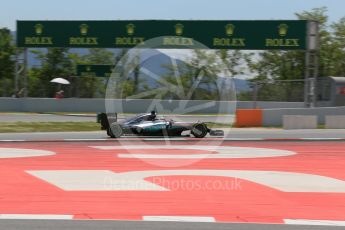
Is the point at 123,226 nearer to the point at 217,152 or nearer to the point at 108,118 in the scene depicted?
the point at 217,152

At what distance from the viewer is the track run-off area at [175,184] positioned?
764 centimetres

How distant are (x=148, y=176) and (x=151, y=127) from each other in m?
7.59

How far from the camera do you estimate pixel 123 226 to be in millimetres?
6727

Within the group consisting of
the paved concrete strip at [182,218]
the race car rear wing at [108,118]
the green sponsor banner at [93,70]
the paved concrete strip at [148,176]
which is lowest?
the paved concrete strip at [148,176]

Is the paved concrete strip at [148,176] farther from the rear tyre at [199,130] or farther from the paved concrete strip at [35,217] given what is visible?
the rear tyre at [199,130]

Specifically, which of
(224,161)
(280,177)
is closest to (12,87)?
(224,161)

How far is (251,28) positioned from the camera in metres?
35.9

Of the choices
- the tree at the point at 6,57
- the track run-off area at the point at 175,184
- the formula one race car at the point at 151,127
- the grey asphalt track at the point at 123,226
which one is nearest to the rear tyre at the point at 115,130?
the formula one race car at the point at 151,127

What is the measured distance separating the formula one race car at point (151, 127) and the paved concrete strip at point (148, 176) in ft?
22.5

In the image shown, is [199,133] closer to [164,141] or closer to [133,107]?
[164,141]

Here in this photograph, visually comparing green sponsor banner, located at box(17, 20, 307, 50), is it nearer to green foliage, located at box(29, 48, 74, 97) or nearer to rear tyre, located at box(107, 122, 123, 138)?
green foliage, located at box(29, 48, 74, 97)

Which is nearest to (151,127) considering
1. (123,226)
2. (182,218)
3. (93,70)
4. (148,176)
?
(148,176)

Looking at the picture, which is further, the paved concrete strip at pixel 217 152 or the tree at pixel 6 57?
the tree at pixel 6 57

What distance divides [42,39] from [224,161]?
86.4ft
